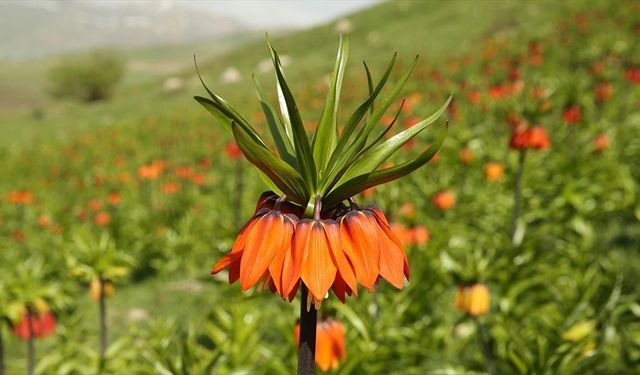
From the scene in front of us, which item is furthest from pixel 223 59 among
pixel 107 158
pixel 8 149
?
pixel 107 158

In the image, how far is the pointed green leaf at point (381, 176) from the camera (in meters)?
0.88

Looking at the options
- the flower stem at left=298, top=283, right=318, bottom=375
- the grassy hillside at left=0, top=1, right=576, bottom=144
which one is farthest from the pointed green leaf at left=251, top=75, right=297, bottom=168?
the grassy hillside at left=0, top=1, right=576, bottom=144

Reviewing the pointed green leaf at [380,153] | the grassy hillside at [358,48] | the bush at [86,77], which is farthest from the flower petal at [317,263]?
the bush at [86,77]

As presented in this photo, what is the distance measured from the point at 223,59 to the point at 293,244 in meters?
28.3

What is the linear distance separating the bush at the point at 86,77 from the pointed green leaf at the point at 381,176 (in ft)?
112

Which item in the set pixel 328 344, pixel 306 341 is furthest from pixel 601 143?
pixel 306 341

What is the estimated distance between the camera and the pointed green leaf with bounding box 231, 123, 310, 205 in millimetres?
856

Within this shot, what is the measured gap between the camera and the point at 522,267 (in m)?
3.17

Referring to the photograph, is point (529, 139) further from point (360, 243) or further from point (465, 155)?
point (360, 243)

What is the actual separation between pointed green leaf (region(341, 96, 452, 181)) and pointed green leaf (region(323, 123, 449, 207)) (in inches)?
1.0

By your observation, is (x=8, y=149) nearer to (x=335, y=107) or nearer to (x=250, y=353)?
(x=250, y=353)

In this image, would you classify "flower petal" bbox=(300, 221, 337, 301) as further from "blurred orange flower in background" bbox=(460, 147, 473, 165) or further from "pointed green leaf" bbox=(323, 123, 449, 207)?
"blurred orange flower in background" bbox=(460, 147, 473, 165)

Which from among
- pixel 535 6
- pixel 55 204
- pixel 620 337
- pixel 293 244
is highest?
pixel 535 6

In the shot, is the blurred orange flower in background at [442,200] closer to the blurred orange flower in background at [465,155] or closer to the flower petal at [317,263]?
the blurred orange flower in background at [465,155]
